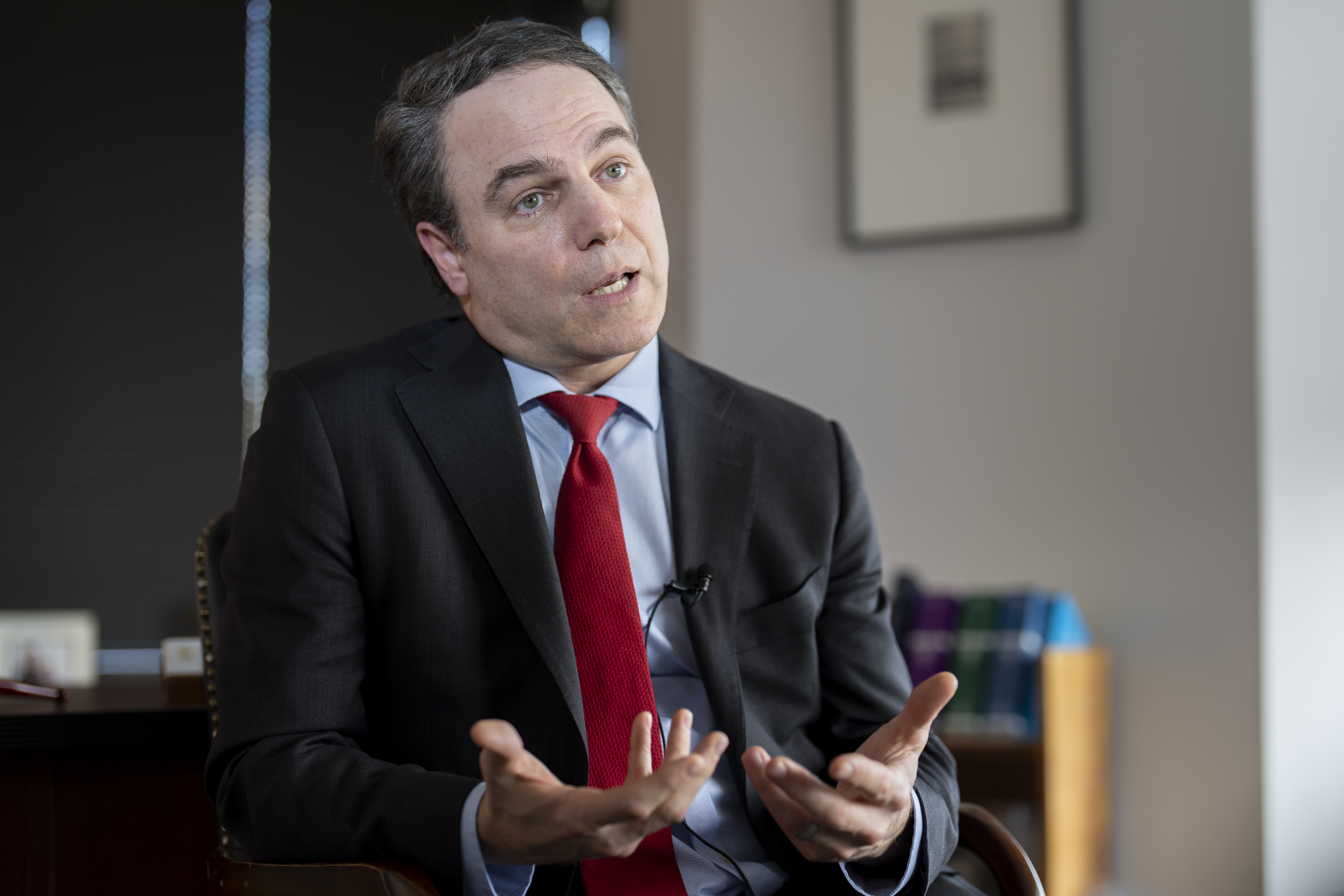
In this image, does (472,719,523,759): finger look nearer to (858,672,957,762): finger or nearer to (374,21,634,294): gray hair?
(858,672,957,762): finger

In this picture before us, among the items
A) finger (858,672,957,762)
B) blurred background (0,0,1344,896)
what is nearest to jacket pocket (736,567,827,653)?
finger (858,672,957,762)

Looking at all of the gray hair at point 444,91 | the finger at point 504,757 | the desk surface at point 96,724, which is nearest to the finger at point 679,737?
the finger at point 504,757

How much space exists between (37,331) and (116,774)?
2.57 m

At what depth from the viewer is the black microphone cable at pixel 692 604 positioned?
1.34 m

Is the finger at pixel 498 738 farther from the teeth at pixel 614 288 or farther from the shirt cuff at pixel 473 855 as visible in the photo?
the teeth at pixel 614 288

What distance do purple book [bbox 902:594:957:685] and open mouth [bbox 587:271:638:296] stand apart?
1.59 m

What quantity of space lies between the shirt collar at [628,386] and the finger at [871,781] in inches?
20.9

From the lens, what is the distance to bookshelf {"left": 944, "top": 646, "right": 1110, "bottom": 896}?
2.51 meters

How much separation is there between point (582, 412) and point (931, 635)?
1547mm

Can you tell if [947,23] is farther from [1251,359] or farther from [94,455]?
[94,455]

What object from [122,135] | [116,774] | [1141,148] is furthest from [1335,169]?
[122,135]

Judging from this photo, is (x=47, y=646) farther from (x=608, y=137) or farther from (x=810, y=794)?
(x=810, y=794)

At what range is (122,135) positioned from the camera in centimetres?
Answer: 384

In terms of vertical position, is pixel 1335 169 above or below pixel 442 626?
above
